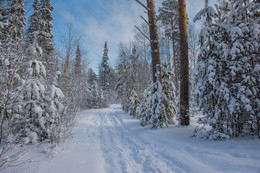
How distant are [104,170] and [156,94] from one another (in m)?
4.32

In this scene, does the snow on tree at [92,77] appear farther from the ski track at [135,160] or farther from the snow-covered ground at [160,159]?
the snow-covered ground at [160,159]

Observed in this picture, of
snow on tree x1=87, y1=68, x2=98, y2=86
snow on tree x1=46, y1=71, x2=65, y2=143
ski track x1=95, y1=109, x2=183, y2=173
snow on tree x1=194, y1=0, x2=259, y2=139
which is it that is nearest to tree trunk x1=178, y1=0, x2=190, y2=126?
snow on tree x1=194, y1=0, x2=259, y2=139

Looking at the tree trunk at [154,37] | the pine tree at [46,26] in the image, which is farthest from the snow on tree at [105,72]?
the tree trunk at [154,37]

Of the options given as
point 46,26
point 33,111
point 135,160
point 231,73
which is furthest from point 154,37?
point 46,26

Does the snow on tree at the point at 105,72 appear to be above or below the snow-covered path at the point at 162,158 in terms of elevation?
above

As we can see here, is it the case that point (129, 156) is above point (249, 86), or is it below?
below

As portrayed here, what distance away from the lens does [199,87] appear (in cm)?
452

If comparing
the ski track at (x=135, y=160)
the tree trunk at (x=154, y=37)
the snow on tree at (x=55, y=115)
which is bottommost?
the ski track at (x=135, y=160)

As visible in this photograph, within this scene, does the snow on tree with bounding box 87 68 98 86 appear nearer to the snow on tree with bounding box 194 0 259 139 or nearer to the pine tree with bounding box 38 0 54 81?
the pine tree with bounding box 38 0 54 81

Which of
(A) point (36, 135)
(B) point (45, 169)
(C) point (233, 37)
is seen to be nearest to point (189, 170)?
(B) point (45, 169)

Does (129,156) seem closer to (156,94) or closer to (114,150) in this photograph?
(114,150)

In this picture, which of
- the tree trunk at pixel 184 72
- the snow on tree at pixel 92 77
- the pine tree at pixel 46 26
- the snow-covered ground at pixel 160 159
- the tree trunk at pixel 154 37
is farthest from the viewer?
the snow on tree at pixel 92 77

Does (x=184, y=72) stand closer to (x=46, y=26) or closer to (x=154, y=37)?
(x=154, y=37)

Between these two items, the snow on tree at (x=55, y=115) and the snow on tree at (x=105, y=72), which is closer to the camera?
the snow on tree at (x=55, y=115)
